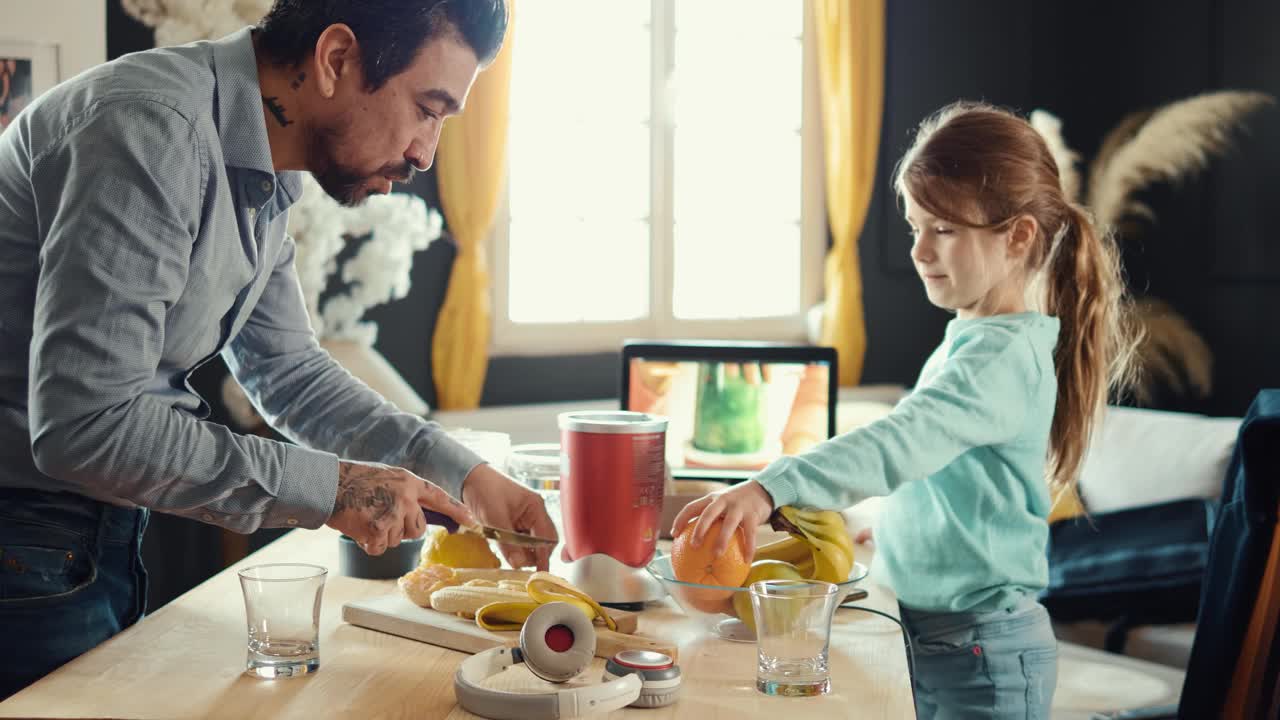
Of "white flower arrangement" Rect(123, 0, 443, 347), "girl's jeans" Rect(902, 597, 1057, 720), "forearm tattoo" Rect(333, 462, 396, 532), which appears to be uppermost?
"white flower arrangement" Rect(123, 0, 443, 347)

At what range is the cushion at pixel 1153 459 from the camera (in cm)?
310

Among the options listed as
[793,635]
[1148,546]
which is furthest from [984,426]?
[1148,546]

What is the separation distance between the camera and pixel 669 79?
458 centimetres

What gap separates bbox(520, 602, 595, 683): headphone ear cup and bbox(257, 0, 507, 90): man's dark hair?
0.65 meters

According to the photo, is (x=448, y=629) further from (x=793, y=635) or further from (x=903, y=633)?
(x=903, y=633)

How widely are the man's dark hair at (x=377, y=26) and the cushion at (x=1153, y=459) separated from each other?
2.32 metres

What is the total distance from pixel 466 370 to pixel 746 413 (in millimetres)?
2248

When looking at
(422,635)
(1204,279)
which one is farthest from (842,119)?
(422,635)

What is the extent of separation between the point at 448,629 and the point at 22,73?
2655 mm

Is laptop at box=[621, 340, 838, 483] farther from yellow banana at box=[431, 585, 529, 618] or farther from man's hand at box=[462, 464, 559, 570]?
yellow banana at box=[431, 585, 529, 618]

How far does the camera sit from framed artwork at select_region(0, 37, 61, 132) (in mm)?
3170

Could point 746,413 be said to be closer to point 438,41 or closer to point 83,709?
point 438,41

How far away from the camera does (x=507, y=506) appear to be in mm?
1524

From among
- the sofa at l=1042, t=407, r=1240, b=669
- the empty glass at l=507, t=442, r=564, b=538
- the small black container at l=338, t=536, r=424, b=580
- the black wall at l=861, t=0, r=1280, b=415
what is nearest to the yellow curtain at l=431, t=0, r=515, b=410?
the black wall at l=861, t=0, r=1280, b=415
